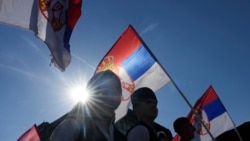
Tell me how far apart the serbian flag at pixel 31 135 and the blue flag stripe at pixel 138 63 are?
18.8 feet

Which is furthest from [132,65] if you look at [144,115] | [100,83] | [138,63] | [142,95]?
[100,83]

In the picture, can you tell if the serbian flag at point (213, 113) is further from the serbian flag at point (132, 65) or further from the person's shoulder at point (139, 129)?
the person's shoulder at point (139, 129)

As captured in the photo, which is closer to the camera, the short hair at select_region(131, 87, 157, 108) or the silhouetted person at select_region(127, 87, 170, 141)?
the silhouetted person at select_region(127, 87, 170, 141)

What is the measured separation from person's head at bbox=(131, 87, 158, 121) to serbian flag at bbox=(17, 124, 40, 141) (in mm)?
8952

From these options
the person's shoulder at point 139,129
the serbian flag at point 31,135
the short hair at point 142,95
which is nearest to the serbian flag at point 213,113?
the serbian flag at point 31,135

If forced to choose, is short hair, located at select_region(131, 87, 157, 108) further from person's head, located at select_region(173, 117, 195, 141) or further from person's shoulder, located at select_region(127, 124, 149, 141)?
person's head, located at select_region(173, 117, 195, 141)

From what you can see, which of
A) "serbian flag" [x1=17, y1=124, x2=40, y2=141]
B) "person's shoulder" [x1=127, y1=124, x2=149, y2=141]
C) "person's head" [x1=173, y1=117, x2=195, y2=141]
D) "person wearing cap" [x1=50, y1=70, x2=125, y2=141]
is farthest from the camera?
"serbian flag" [x1=17, y1=124, x2=40, y2=141]

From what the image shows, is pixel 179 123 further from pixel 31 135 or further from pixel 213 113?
pixel 31 135

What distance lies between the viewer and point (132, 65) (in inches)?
283

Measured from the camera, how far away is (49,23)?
4.71 m

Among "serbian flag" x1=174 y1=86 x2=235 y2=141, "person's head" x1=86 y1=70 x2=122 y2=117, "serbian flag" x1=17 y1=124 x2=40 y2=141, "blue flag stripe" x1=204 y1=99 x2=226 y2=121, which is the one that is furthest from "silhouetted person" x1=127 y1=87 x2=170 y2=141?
"serbian flag" x1=17 y1=124 x2=40 y2=141

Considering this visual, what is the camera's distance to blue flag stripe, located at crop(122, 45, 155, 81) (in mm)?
7074

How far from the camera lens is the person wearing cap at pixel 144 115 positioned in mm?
2789

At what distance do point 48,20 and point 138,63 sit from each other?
296 cm
